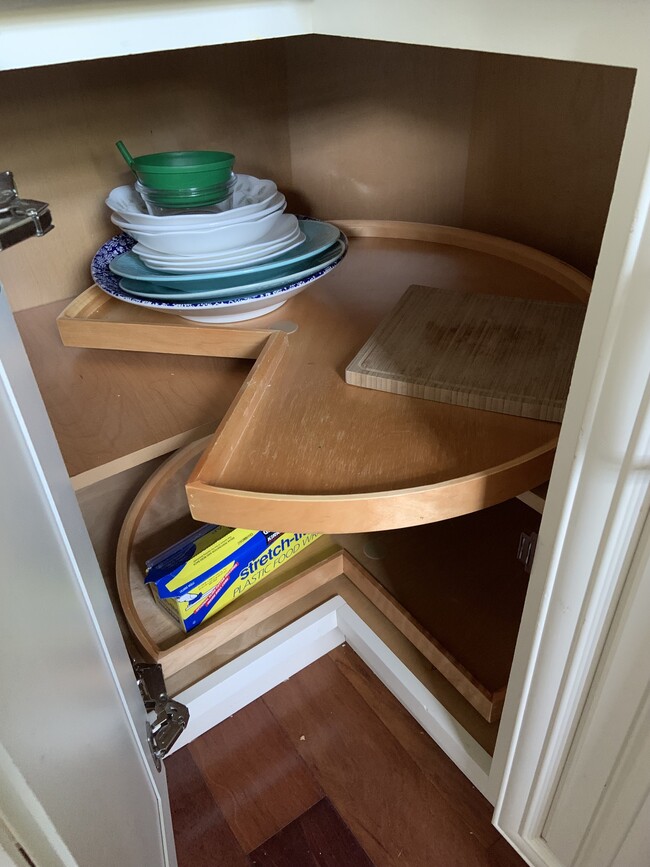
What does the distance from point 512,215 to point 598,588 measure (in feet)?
1.94

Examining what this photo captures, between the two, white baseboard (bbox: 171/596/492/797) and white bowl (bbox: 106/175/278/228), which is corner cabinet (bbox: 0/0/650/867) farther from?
white bowl (bbox: 106/175/278/228)

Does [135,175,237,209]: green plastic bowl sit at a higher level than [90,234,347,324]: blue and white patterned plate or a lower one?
higher

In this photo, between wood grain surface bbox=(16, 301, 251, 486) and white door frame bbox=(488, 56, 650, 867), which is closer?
white door frame bbox=(488, 56, 650, 867)

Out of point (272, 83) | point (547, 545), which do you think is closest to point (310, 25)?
point (547, 545)

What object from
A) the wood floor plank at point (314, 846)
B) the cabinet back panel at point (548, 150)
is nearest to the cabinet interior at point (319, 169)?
the cabinet back panel at point (548, 150)

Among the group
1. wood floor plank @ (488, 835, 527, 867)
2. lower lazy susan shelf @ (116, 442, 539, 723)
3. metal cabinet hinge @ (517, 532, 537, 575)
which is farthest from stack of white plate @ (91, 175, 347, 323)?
wood floor plank @ (488, 835, 527, 867)

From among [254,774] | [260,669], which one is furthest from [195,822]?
[260,669]

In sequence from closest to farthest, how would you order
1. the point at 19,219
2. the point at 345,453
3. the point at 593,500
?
the point at 19,219, the point at 593,500, the point at 345,453

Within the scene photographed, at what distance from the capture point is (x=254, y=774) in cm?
91

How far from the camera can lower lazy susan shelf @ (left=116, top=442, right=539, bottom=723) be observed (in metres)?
0.83

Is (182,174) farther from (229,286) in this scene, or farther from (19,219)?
(19,219)

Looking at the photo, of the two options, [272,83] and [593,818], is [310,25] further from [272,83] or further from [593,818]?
[593,818]

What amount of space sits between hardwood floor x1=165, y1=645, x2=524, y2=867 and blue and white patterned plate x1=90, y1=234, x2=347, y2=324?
0.61m

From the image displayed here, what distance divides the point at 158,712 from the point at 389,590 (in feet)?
1.16
